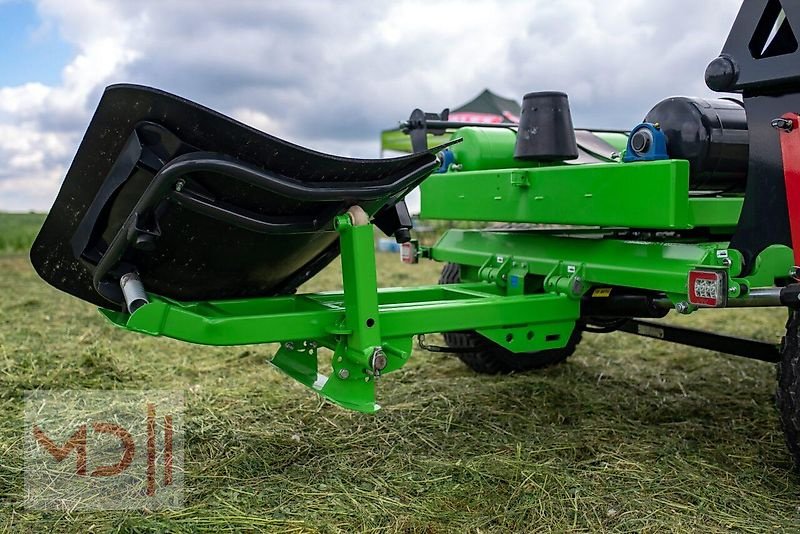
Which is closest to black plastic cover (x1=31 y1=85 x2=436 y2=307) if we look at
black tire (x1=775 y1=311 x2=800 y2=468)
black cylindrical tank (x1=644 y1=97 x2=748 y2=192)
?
black cylindrical tank (x1=644 y1=97 x2=748 y2=192)

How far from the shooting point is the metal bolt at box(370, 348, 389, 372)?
2971mm

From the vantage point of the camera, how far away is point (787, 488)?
3.27 meters

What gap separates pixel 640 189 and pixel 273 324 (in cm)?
160

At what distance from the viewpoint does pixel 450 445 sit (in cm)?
366

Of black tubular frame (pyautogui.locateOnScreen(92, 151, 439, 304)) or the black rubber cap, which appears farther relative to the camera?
the black rubber cap

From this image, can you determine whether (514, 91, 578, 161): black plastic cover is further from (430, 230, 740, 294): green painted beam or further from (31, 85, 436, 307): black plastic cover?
(31, 85, 436, 307): black plastic cover

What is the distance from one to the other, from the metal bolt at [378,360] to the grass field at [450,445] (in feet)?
1.66

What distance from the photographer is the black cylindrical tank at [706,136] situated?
3377mm

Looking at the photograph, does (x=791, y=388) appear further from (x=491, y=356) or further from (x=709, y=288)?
(x=491, y=356)

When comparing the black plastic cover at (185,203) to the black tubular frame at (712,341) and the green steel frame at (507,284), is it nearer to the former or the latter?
the green steel frame at (507,284)

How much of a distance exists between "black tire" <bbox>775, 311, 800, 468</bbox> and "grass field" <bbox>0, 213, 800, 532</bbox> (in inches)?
9.6

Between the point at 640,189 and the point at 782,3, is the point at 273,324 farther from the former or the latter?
the point at 782,3

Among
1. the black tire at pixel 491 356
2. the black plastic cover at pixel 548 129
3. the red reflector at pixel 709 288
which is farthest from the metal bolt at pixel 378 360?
the black tire at pixel 491 356

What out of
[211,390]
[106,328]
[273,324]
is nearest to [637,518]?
[273,324]
